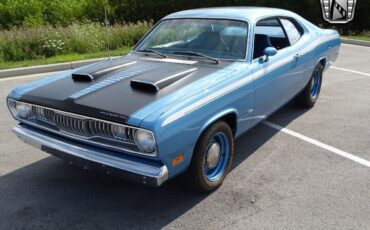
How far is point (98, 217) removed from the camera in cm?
343

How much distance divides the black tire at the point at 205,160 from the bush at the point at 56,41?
24.7 feet

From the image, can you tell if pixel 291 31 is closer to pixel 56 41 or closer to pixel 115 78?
pixel 115 78

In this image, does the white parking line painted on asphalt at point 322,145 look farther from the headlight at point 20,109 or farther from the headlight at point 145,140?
the headlight at point 20,109

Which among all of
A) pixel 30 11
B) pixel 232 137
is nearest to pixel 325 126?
pixel 232 137

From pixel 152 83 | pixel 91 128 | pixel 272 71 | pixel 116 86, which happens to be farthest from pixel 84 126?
pixel 272 71

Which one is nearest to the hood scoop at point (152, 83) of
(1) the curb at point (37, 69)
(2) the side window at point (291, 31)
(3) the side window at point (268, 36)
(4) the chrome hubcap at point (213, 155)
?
(4) the chrome hubcap at point (213, 155)

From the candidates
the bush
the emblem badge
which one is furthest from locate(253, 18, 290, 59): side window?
the emblem badge

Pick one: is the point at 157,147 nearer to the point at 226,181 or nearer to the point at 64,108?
the point at 64,108

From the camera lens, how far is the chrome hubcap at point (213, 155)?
12.1ft

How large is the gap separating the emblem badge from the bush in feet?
27.7

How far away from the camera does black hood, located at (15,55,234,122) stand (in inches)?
128

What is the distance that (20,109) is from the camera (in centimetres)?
385

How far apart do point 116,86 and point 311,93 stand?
11.9ft

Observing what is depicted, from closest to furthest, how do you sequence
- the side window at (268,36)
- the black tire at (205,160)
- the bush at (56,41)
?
1. the black tire at (205,160)
2. the side window at (268,36)
3. the bush at (56,41)
